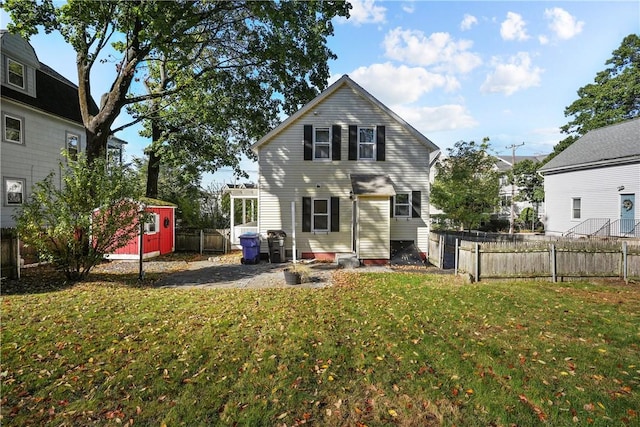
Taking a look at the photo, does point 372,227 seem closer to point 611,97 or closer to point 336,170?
point 336,170

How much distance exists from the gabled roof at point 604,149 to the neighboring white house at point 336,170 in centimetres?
1471

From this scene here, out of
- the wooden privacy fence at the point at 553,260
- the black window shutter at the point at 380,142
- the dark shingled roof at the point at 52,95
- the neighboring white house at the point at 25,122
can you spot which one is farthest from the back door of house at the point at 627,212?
→ the dark shingled roof at the point at 52,95

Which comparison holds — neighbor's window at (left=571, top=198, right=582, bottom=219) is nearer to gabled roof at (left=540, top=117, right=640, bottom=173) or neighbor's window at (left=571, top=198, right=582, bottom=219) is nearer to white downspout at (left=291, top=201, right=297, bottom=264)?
gabled roof at (left=540, top=117, right=640, bottom=173)

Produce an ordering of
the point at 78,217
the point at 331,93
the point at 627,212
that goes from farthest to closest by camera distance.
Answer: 1. the point at 627,212
2. the point at 331,93
3. the point at 78,217

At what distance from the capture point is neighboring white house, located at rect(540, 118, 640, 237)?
19297 millimetres

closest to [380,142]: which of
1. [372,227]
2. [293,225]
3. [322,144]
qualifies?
[322,144]

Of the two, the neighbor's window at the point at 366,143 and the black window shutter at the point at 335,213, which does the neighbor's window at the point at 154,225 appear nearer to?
the black window shutter at the point at 335,213

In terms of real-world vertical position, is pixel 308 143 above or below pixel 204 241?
above

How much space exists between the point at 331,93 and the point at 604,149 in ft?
68.2

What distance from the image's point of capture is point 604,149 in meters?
21.8

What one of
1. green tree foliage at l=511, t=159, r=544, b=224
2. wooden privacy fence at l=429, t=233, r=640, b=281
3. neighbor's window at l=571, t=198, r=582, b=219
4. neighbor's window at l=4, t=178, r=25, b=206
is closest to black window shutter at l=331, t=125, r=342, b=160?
wooden privacy fence at l=429, t=233, r=640, b=281

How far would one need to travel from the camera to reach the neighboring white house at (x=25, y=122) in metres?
14.7

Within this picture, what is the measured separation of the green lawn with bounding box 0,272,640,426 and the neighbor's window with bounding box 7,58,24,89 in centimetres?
1393

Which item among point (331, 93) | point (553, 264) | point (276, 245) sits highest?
point (331, 93)
